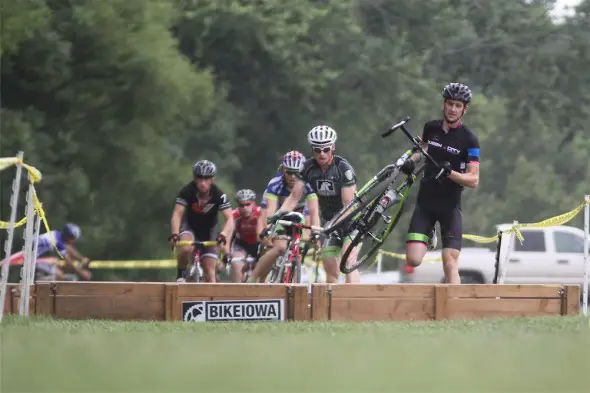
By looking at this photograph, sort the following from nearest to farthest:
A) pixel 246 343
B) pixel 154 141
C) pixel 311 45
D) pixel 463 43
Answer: pixel 246 343 → pixel 154 141 → pixel 311 45 → pixel 463 43

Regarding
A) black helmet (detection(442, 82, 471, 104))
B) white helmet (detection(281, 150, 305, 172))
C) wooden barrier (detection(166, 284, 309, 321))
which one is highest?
black helmet (detection(442, 82, 471, 104))

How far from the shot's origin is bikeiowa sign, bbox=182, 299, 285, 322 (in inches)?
607

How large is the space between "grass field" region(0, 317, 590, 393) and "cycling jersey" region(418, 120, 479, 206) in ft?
7.07

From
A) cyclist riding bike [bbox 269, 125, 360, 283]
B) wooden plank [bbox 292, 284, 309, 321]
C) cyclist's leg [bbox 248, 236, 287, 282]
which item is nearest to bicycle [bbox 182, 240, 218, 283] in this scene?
cyclist's leg [bbox 248, 236, 287, 282]

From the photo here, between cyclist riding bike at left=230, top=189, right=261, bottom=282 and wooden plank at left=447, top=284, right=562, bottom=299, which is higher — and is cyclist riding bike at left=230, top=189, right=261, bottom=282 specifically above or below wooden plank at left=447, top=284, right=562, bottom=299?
above

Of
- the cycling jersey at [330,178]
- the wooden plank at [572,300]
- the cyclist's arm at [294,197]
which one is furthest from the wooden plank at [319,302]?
the wooden plank at [572,300]

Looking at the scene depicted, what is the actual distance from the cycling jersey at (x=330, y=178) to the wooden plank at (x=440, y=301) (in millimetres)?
1953

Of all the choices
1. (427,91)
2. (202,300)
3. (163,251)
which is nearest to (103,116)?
(163,251)

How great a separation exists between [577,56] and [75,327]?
42306 millimetres

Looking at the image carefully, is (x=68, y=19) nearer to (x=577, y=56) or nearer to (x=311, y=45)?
(x=311, y=45)

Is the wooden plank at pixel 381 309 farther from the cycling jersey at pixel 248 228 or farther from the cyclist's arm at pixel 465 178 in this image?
the cycling jersey at pixel 248 228

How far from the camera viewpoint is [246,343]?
1150cm

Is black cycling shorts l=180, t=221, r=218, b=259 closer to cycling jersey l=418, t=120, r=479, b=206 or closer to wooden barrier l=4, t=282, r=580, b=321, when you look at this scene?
wooden barrier l=4, t=282, r=580, b=321

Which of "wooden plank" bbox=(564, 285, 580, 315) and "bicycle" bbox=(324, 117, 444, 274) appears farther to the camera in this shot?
"bicycle" bbox=(324, 117, 444, 274)
